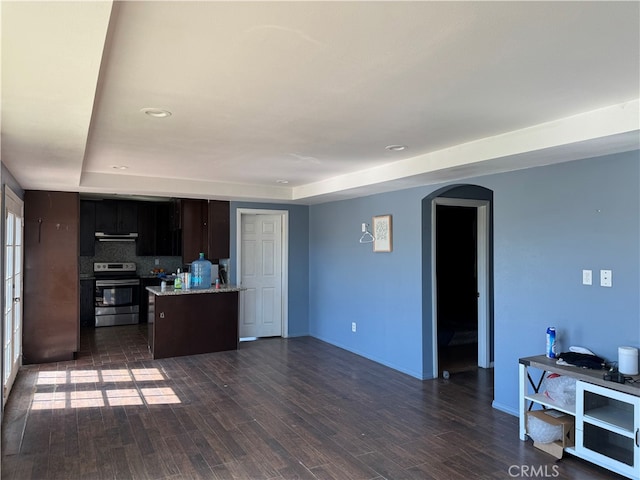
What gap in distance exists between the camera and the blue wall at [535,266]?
305cm

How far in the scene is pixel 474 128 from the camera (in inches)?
122

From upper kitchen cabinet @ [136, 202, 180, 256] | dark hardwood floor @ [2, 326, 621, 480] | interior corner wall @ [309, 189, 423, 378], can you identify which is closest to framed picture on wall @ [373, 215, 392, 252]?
interior corner wall @ [309, 189, 423, 378]

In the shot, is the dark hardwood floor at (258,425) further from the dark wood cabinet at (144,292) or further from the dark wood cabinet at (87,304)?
the dark wood cabinet at (144,292)

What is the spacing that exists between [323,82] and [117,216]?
6.83 metres

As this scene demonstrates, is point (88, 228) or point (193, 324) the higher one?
point (88, 228)

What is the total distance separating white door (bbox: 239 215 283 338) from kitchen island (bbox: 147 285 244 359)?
66cm

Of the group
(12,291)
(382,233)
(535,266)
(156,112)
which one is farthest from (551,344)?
(12,291)

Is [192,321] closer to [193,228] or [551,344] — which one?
[193,228]

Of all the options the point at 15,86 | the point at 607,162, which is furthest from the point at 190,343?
the point at 607,162

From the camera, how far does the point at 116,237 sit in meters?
8.09

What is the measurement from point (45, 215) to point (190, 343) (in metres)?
2.36

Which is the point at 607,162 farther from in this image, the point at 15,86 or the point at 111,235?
the point at 111,235

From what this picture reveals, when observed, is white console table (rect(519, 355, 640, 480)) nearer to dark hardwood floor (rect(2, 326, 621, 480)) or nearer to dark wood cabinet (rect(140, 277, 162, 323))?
dark hardwood floor (rect(2, 326, 621, 480))

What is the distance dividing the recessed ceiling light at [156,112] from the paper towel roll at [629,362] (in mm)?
3257
